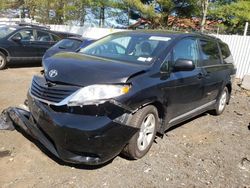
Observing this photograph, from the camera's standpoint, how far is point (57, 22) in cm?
3170

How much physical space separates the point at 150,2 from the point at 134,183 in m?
22.7

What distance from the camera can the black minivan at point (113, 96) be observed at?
3.63 m

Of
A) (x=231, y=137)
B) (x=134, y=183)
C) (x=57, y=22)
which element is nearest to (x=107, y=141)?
(x=134, y=183)

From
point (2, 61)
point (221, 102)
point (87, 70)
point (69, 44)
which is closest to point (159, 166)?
point (87, 70)

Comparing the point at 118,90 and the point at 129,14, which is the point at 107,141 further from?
the point at 129,14

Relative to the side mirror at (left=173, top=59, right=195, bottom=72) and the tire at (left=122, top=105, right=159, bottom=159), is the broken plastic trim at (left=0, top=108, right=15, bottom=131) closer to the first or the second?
the tire at (left=122, top=105, right=159, bottom=159)

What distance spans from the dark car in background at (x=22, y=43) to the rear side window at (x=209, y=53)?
24.3ft

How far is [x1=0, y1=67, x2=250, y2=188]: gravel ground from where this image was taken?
3.73 metres

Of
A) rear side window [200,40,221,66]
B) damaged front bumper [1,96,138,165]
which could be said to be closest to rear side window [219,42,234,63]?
rear side window [200,40,221,66]

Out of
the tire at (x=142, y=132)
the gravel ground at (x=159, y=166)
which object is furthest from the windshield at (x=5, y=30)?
the tire at (x=142, y=132)

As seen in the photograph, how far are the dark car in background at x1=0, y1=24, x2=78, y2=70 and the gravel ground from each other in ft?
23.0

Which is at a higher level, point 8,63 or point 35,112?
point 35,112

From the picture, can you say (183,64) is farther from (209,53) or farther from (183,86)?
(209,53)

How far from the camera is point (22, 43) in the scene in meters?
11.7
